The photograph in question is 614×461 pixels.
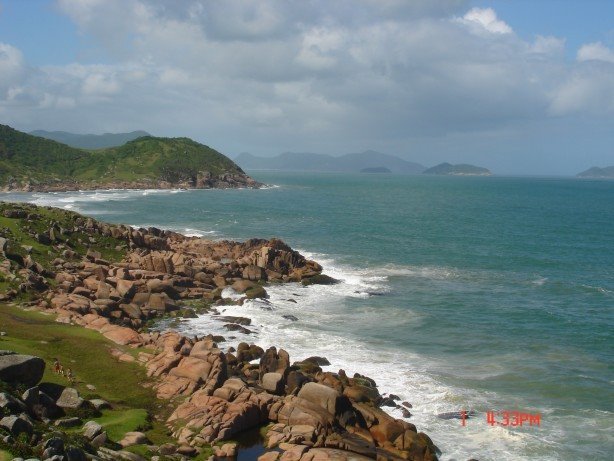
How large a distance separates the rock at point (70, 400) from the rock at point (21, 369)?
1346 millimetres

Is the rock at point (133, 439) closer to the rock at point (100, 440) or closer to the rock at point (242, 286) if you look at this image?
the rock at point (100, 440)

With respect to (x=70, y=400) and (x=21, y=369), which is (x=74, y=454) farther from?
(x=21, y=369)

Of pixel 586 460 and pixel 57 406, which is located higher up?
pixel 57 406

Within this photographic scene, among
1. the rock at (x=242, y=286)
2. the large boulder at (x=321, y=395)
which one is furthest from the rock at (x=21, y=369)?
the rock at (x=242, y=286)

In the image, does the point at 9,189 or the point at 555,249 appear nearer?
the point at 555,249

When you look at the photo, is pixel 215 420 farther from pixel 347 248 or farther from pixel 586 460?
pixel 347 248

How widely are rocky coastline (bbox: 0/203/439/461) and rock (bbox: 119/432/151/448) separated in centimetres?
7

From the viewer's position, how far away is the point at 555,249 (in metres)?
87.5

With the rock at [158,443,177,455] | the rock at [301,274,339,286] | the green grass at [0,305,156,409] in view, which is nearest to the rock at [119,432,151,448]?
the rock at [158,443,177,455]

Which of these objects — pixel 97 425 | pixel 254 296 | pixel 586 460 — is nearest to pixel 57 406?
pixel 97 425

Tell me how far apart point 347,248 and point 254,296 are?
33.7 m

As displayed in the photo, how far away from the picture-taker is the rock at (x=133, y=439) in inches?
929

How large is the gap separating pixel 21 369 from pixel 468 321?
123ft

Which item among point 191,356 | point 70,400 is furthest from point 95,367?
point 70,400
